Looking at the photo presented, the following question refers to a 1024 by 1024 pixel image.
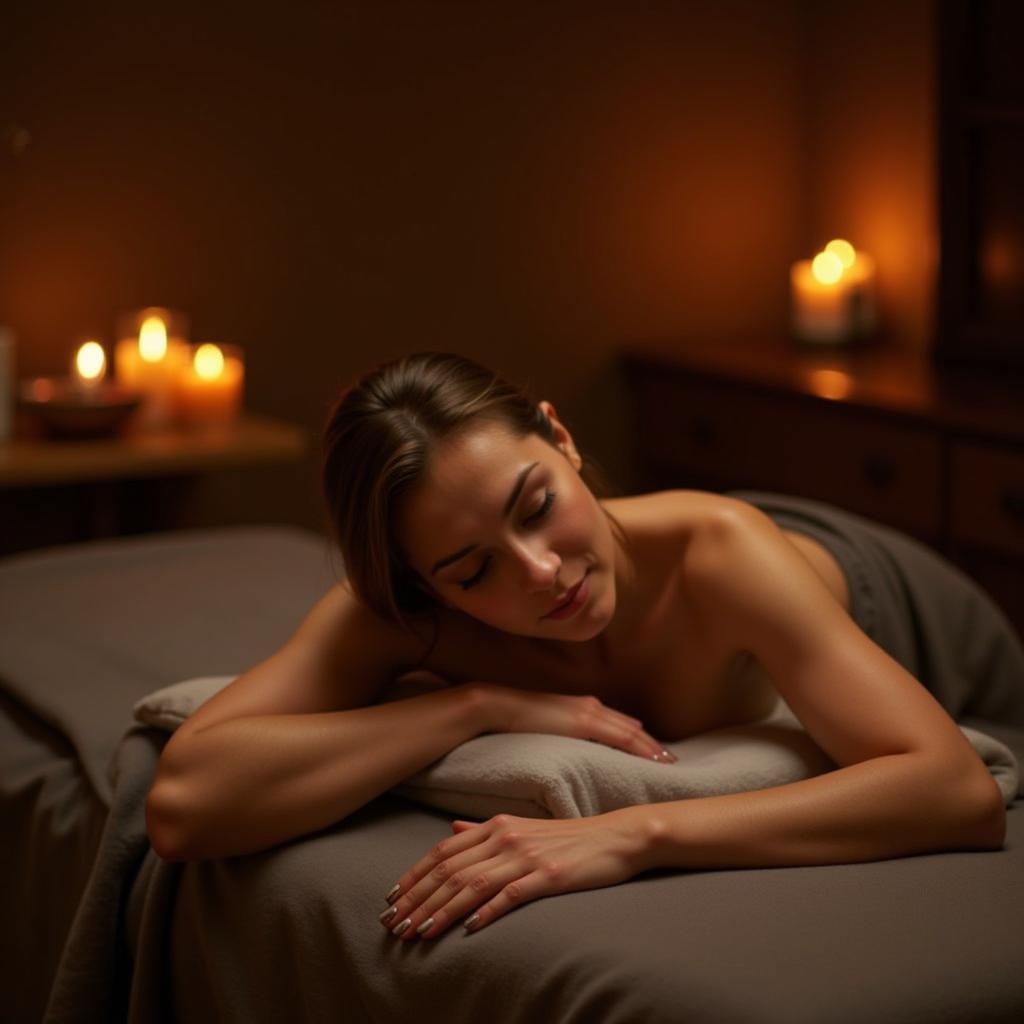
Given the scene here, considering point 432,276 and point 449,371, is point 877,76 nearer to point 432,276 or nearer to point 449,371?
point 432,276

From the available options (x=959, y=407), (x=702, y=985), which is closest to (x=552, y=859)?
(x=702, y=985)

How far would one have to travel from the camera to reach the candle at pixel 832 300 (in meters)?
3.63

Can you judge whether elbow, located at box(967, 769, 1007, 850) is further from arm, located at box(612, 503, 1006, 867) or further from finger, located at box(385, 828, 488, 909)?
finger, located at box(385, 828, 488, 909)

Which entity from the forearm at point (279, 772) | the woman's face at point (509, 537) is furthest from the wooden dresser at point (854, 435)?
the forearm at point (279, 772)

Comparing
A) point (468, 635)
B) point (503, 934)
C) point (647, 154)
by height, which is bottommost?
point (503, 934)

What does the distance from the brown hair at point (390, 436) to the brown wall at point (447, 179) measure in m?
1.82

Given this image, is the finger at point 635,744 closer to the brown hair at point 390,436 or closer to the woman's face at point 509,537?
the woman's face at point 509,537

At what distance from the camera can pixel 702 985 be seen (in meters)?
1.12

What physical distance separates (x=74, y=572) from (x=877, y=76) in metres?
2.28

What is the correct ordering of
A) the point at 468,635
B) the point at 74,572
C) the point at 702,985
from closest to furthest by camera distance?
the point at 702,985 < the point at 468,635 < the point at 74,572

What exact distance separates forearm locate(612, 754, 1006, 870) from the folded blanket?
7 cm

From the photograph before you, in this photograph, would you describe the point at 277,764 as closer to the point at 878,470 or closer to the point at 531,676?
the point at 531,676

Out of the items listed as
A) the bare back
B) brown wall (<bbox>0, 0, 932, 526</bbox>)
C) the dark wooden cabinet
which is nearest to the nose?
the bare back

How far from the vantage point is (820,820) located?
51.9 inches
